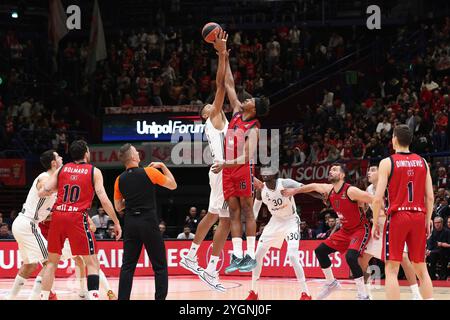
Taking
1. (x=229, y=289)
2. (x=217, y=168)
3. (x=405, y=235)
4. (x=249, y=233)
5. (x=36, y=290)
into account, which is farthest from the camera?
(x=229, y=289)

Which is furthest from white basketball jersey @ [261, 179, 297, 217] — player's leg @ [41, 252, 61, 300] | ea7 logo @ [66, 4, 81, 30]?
ea7 logo @ [66, 4, 81, 30]

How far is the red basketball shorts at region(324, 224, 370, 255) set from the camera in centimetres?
1180

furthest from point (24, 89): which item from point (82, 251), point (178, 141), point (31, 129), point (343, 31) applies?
point (82, 251)

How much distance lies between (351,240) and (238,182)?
2.29 m

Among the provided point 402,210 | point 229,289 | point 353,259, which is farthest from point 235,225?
point 229,289

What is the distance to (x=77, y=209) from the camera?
10.2 meters

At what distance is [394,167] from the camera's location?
9359 mm

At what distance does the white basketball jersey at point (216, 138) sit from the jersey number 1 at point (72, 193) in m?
1.92

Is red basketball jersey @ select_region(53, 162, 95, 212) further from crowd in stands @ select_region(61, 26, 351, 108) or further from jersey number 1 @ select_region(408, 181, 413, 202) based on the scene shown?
crowd in stands @ select_region(61, 26, 351, 108)

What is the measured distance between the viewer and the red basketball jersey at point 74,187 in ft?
33.6

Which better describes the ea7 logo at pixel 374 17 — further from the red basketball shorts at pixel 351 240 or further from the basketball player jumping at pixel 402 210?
the basketball player jumping at pixel 402 210

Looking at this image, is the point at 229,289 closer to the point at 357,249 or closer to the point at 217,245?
the point at 357,249

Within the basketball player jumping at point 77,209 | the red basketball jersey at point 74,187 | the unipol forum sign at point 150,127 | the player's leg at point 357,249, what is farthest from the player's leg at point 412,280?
the unipol forum sign at point 150,127
